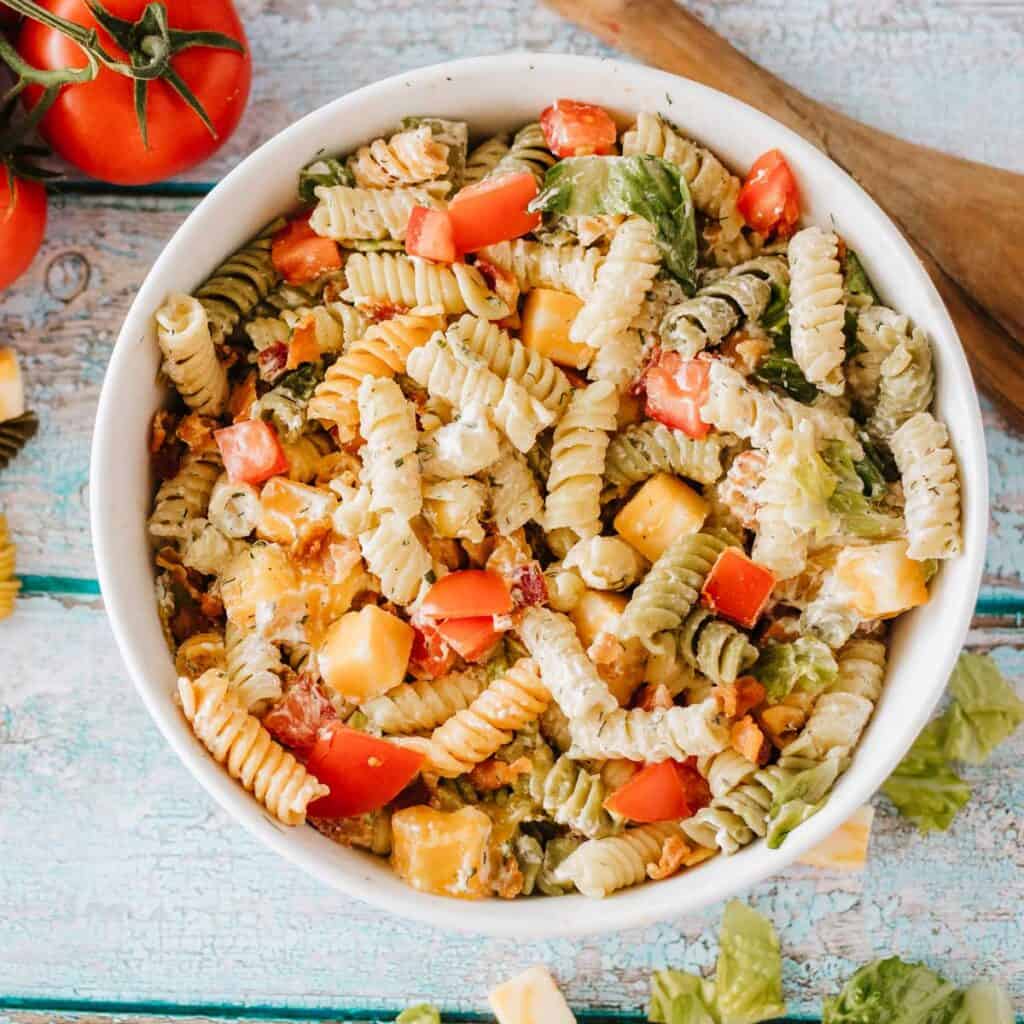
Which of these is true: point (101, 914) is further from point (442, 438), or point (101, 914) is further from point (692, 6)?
point (692, 6)

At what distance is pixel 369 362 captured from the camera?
1.76 metres

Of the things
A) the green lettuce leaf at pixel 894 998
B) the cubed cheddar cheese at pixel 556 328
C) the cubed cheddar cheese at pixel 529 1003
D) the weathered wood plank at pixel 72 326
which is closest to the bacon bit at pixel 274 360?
the cubed cheddar cheese at pixel 556 328

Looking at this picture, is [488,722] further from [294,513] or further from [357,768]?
[294,513]

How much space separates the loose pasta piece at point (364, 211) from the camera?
1803 millimetres

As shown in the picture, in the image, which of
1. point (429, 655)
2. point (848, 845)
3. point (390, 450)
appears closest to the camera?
point (390, 450)

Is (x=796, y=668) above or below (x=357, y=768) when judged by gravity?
above

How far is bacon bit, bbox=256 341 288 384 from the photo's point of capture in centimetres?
183

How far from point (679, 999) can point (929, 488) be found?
0.93 meters

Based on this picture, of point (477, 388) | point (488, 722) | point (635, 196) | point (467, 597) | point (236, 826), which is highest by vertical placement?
point (635, 196)


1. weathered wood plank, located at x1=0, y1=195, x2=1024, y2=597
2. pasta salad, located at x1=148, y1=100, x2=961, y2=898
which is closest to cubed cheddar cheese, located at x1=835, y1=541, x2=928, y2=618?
pasta salad, located at x1=148, y1=100, x2=961, y2=898

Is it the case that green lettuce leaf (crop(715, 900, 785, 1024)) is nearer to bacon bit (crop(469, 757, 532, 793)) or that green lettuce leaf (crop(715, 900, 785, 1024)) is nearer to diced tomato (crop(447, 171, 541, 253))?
bacon bit (crop(469, 757, 532, 793))

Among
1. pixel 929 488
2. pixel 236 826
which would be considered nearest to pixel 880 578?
pixel 929 488

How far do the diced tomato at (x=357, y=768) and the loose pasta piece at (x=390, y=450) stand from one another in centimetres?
31

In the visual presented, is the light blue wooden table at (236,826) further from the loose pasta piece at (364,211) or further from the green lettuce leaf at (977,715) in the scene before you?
the loose pasta piece at (364,211)
